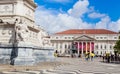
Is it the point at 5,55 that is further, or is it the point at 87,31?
the point at 87,31

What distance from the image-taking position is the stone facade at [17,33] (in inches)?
839

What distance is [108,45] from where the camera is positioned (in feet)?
506

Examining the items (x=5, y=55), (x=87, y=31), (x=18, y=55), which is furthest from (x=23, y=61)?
(x=87, y=31)

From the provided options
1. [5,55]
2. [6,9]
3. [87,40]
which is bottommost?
[5,55]

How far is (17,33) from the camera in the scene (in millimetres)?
21844

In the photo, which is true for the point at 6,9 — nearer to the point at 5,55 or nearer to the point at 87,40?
the point at 5,55

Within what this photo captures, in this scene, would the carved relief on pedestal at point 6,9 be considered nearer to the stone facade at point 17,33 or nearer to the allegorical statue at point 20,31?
the stone facade at point 17,33

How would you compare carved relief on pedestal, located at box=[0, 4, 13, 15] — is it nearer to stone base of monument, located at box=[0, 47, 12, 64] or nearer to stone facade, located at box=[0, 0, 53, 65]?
stone facade, located at box=[0, 0, 53, 65]

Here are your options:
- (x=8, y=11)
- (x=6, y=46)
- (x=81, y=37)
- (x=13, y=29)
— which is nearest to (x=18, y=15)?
(x=8, y=11)

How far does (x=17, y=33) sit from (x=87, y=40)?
131008 millimetres

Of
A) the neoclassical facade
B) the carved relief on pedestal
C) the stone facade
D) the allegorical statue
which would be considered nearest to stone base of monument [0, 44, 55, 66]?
the stone facade

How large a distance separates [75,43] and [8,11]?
128727 millimetres

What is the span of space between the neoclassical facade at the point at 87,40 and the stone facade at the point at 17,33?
12194 cm

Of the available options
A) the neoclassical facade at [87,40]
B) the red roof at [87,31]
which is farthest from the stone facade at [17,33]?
the red roof at [87,31]
